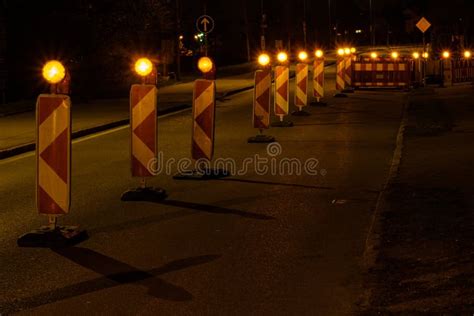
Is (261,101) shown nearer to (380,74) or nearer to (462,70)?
(380,74)

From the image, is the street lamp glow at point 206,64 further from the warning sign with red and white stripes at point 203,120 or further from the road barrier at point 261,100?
the road barrier at point 261,100

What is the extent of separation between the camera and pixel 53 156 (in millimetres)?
8047

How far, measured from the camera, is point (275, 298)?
614 cm

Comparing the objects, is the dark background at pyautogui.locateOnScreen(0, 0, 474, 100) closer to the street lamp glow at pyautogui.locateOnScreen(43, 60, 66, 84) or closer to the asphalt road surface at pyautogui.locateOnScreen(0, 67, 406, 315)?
the asphalt road surface at pyautogui.locateOnScreen(0, 67, 406, 315)

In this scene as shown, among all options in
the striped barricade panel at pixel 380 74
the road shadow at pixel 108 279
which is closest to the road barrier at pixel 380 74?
the striped barricade panel at pixel 380 74

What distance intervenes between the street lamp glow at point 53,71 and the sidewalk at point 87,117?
23.8 ft

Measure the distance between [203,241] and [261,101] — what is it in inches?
297

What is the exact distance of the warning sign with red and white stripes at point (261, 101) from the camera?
15.4 meters

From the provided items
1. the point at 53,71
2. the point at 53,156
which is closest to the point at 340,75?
the point at 53,156

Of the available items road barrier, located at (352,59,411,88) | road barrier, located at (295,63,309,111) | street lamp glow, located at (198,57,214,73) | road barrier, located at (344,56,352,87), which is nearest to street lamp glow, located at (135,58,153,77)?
street lamp glow, located at (198,57,214,73)

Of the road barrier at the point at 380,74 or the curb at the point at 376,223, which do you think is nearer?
the curb at the point at 376,223

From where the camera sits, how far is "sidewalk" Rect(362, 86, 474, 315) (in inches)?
226

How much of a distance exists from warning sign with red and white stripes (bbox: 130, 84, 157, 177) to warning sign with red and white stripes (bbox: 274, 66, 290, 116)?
7640mm

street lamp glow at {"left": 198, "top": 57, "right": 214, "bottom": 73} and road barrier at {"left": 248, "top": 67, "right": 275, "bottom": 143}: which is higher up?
street lamp glow at {"left": 198, "top": 57, "right": 214, "bottom": 73}
